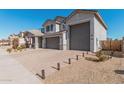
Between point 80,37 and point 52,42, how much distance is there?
786 centimetres

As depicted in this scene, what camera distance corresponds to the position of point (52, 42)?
24.1 metres

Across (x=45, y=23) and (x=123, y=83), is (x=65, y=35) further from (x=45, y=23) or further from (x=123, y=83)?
(x=123, y=83)

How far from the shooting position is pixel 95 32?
51.7ft

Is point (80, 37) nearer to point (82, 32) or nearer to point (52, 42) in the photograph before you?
point (82, 32)

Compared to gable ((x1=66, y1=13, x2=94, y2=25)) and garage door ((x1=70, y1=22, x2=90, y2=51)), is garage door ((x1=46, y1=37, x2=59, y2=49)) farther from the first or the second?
gable ((x1=66, y1=13, x2=94, y2=25))

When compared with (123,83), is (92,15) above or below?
above

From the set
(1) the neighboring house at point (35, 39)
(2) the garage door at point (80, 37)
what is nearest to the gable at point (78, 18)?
(2) the garage door at point (80, 37)

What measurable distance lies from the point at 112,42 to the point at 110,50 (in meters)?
0.89

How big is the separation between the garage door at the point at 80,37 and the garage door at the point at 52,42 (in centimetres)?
451

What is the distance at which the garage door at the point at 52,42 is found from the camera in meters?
22.8

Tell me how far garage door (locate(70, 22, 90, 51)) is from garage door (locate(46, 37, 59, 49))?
451 cm

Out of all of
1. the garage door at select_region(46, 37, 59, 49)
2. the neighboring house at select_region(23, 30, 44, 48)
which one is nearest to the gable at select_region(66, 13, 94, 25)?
the garage door at select_region(46, 37, 59, 49)
